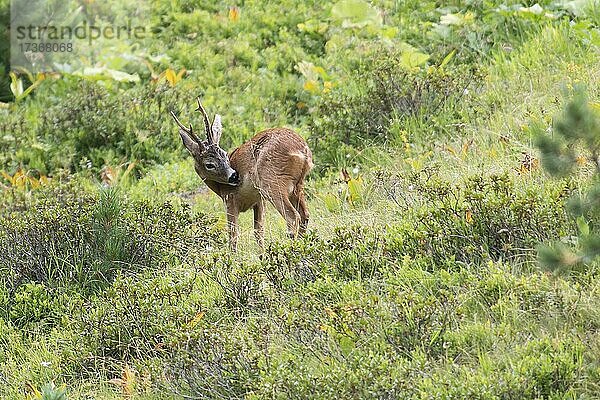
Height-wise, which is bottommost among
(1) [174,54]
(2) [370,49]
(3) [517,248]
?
(1) [174,54]

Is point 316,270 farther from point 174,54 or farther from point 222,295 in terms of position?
point 174,54

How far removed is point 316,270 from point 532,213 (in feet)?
4.69

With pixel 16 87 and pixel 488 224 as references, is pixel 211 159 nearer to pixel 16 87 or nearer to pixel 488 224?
pixel 488 224

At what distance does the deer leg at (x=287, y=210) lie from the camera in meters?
8.28

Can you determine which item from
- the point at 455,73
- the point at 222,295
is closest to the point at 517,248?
the point at 222,295

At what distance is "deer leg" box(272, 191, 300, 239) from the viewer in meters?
8.28

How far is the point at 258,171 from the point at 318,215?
0.89m

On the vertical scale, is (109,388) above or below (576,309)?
below

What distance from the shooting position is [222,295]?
7.05 meters

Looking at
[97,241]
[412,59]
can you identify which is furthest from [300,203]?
[412,59]

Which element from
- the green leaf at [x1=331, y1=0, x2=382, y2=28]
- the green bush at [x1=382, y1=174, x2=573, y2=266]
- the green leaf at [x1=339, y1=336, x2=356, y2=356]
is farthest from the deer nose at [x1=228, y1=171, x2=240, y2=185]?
the green leaf at [x1=331, y1=0, x2=382, y2=28]
